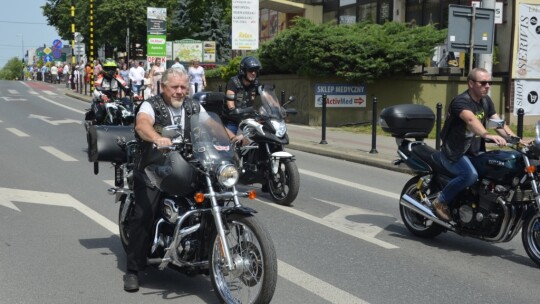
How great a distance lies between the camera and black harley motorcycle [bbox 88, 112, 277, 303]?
4648 mm

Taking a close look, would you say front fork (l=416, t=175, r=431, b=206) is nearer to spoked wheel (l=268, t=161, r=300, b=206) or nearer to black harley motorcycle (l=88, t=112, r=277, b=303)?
spoked wheel (l=268, t=161, r=300, b=206)

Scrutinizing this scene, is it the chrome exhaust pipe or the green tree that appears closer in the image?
the chrome exhaust pipe

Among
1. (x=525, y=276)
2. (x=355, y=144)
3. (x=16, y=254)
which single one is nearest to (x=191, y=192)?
(x=16, y=254)

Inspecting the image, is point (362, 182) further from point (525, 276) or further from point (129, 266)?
point (129, 266)

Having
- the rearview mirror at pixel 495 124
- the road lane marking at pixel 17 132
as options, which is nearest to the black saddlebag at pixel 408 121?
the rearview mirror at pixel 495 124

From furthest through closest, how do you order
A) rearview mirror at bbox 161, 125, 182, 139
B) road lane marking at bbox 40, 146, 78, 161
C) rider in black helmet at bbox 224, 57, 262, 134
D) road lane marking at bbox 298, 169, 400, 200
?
road lane marking at bbox 40, 146, 78, 161
road lane marking at bbox 298, 169, 400, 200
rider in black helmet at bbox 224, 57, 262, 134
rearview mirror at bbox 161, 125, 182, 139

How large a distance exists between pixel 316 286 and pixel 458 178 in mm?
1927

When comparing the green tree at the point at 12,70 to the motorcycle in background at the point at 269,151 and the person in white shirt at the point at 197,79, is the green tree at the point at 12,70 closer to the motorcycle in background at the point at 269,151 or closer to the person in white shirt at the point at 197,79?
the person in white shirt at the point at 197,79

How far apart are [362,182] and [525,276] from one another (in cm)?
522

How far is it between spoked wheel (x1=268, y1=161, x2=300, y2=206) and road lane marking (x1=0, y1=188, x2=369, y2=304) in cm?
229

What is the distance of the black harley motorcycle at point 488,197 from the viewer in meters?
6.23

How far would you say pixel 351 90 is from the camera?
66.6 feet

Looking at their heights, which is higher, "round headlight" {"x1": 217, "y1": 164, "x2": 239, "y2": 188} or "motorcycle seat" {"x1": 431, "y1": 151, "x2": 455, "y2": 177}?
"round headlight" {"x1": 217, "y1": 164, "x2": 239, "y2": 188}

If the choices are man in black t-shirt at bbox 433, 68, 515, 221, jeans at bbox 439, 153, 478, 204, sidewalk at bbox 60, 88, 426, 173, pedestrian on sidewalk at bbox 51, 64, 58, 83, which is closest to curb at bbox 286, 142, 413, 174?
sidewalk at bbox 60, 88, 426, 173
